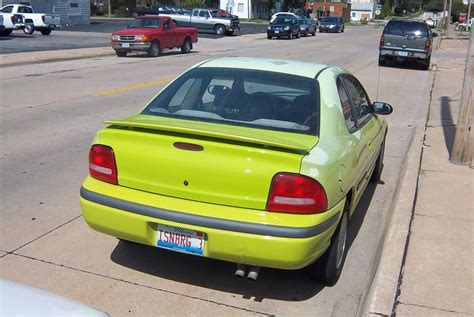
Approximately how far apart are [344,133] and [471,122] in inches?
135

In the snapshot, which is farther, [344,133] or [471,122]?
[471,122]

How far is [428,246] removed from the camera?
14.8 feet

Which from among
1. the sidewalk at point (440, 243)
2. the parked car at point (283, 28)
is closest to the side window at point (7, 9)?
the parked car at point (283, 28)

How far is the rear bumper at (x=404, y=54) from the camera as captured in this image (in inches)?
832

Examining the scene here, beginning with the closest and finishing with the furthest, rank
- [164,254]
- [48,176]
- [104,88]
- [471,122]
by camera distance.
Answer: [164,254] → [48,176] → [471,122] → [104,88]

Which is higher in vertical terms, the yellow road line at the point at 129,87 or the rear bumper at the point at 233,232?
the rear bumper at the point at 233,232

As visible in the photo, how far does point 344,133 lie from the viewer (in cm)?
424

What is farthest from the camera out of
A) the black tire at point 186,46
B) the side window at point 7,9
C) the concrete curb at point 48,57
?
the side window at point 7,9

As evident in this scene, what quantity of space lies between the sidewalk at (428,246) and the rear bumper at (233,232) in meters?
0.58

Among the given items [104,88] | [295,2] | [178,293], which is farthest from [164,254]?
[295,2]

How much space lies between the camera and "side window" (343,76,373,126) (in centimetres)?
495

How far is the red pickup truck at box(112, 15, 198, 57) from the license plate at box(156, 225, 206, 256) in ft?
65.1

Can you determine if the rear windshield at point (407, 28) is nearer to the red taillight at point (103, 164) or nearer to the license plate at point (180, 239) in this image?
the red taillight at point (103, 164)

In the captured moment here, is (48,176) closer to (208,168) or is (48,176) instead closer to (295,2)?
(208,168)
